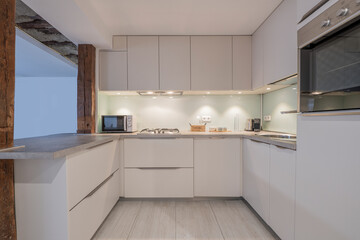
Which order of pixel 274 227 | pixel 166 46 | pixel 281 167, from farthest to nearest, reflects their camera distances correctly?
1. pixel 166 46
2. pixel 274 227
3. pixel 281 167

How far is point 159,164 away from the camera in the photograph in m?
2.47

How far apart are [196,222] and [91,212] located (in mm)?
1064

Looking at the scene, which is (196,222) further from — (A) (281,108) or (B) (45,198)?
(A) (281,108)

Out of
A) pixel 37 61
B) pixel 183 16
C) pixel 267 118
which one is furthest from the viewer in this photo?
pixel 37 61

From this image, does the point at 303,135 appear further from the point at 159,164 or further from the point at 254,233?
the point at 159,164

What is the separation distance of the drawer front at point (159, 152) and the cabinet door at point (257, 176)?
0.70m

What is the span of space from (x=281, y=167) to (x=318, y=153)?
1.44 ft

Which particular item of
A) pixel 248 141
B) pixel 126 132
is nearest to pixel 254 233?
pixel 248 141

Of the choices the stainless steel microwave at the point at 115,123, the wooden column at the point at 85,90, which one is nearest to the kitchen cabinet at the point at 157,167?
the stainless steel microwave at the point at 115,123

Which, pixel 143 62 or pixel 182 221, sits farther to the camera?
pixel 143 62

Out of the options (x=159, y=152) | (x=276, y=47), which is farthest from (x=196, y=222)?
(x=276, y=47)

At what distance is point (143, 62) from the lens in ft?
8.70

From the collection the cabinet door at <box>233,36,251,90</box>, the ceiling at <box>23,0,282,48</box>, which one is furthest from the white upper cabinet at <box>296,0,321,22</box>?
the cabinet door at <box>233,36,251,90</box>

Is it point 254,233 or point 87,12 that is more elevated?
point 87,12
